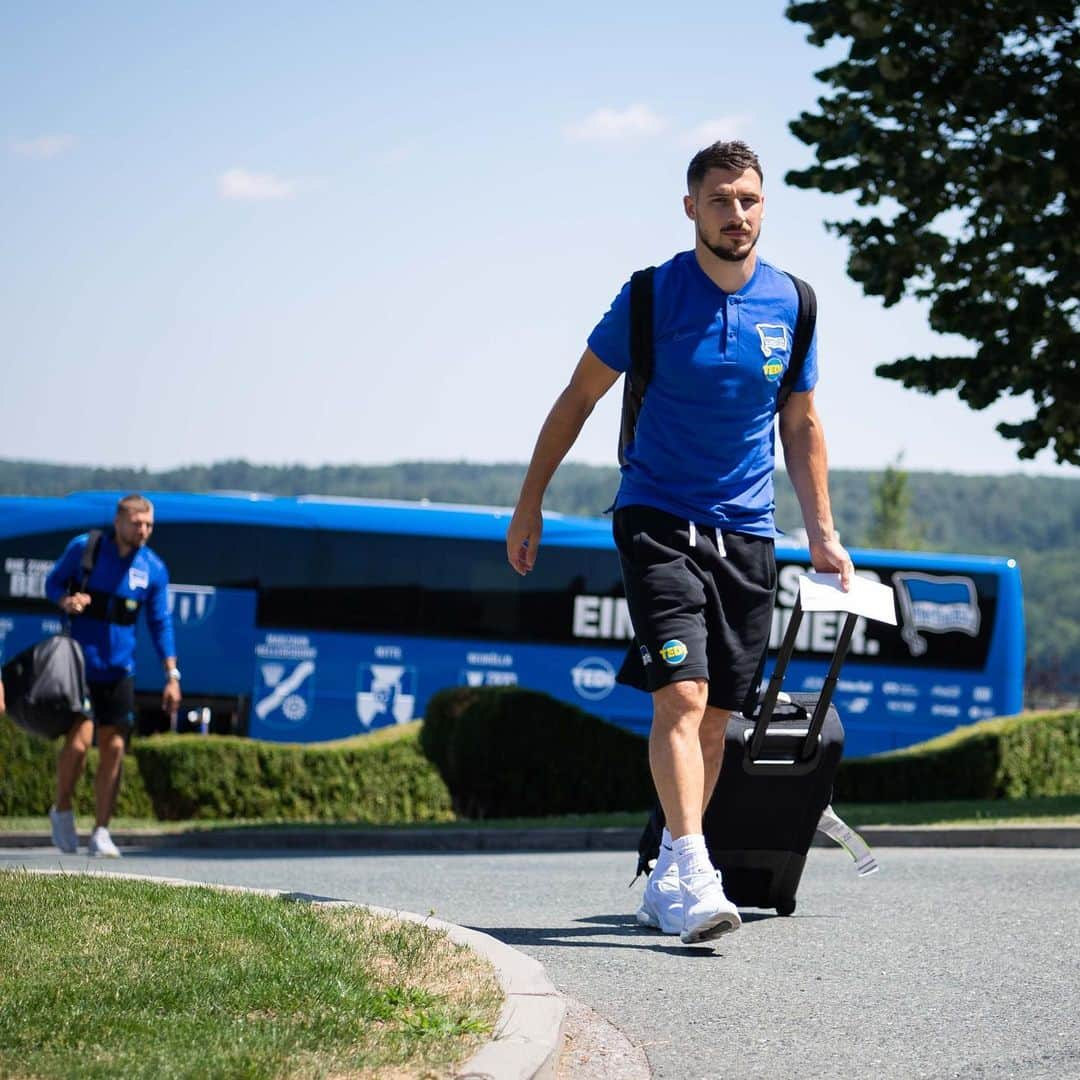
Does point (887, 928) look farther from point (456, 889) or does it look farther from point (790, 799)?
point (456, 889)

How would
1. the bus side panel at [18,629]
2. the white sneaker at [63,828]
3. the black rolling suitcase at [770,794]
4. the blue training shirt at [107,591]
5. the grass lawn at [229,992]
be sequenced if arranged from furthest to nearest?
the bus side panel at [18,629]
the white sneaker at [63,828]
the blue training shirt at [107,591]
the black rolling suitcase at [770,794]
the grass lawn at [229,992]

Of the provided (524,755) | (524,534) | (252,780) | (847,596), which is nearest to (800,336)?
(847,596)

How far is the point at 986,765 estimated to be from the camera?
1695 cm

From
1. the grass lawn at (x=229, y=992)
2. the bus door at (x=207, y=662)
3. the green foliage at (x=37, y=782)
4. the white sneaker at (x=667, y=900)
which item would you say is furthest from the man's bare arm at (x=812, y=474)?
the bus door at (x=207, y=662)

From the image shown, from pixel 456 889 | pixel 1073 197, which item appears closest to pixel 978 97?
pixel 1073 197

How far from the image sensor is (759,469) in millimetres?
5188

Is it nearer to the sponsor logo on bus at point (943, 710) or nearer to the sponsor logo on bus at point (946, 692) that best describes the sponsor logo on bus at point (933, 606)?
the sponsor logo on bus at point (946, 692)

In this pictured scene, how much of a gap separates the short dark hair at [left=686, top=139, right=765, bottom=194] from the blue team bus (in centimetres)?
1706

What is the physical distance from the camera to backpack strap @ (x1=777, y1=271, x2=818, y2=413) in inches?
205

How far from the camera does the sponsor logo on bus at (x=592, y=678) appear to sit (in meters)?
22.5

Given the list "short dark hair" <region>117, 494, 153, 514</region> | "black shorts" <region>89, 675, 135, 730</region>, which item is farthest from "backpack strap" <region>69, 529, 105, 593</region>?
"black shorts" <region>89, 675, 135, 730</region>

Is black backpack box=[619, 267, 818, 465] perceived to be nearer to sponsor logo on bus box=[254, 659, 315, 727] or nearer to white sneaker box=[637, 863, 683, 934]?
white sneaker box=[637, 863, 683, 934]

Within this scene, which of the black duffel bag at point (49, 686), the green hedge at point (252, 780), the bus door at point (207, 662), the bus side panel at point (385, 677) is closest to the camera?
the black duffel bag at point (49, 686)

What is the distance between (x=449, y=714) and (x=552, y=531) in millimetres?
8227
